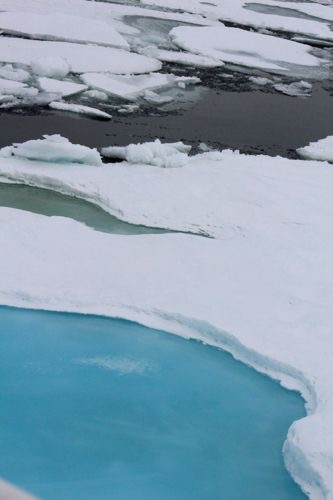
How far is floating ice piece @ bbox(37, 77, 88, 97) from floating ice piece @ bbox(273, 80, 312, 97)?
2.75m

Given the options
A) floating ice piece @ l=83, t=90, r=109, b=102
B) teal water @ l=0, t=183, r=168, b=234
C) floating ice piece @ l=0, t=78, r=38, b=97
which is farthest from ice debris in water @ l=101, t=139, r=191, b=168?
floating ice piece @ l=0, t=78, r=38, b=97

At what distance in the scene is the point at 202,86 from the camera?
31.1 ft

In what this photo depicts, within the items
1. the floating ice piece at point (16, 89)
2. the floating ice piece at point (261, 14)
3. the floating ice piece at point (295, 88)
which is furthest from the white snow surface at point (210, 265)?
the floating ice piece at point (261, 14)

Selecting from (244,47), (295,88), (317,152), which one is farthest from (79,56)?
(317,152)

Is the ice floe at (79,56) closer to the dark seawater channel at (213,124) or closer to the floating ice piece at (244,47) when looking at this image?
the dark seawater channel at (213,124)

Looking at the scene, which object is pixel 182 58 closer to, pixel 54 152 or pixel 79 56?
pixel 79 56

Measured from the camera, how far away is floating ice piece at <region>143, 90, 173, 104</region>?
28.6 feet

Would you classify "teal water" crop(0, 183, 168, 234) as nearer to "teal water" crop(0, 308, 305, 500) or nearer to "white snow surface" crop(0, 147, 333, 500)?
"white snow surface" crop(0, 147, 333, 500)

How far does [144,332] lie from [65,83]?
16.6ft

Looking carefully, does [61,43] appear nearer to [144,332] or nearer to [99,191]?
[99,191]

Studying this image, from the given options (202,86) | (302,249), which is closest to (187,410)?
(302,249)

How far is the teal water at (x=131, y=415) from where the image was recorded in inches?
125

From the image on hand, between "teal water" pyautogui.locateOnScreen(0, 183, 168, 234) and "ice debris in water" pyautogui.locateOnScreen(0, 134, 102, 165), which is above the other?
"ice debris in water" pyautogui.locateOnScreen(0, 134, 102, 165)

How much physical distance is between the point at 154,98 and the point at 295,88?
2191 mm
